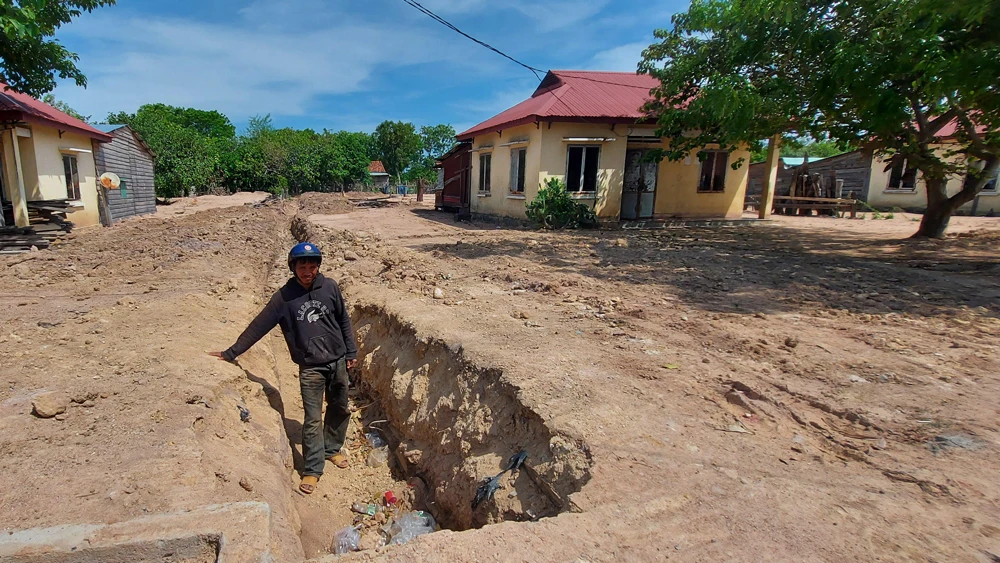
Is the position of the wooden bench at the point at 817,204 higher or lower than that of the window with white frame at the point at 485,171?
lower

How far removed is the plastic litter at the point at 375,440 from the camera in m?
4.52

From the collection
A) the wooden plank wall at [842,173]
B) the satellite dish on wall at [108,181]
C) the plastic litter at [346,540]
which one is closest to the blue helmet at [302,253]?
the plastic litter at [346,540]

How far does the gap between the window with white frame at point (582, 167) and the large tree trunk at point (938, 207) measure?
23.3 ft

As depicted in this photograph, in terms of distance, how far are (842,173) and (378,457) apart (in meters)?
24.3

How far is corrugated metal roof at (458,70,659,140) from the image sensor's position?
1339 centimetres

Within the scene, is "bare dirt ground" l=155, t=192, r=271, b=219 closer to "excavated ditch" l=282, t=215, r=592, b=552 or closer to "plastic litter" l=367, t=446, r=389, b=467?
"excavated ditch" l=282, t=215, r=592, b=552

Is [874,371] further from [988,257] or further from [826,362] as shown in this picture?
[988,257]

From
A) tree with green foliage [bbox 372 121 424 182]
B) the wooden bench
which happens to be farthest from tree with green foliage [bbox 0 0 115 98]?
tree with green foliage [bbox 372 121 424 182]

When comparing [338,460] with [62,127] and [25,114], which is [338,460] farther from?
[62,127]

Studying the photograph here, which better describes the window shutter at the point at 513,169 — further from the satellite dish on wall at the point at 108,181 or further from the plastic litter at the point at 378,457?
the plastic litter at the point at 378,457

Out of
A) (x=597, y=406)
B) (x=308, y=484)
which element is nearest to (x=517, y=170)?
(x=308, y=484)

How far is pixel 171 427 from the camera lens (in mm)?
2967

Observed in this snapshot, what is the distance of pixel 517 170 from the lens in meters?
15.1

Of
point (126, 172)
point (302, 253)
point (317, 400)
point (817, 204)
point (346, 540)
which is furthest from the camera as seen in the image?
point (817, 204)
